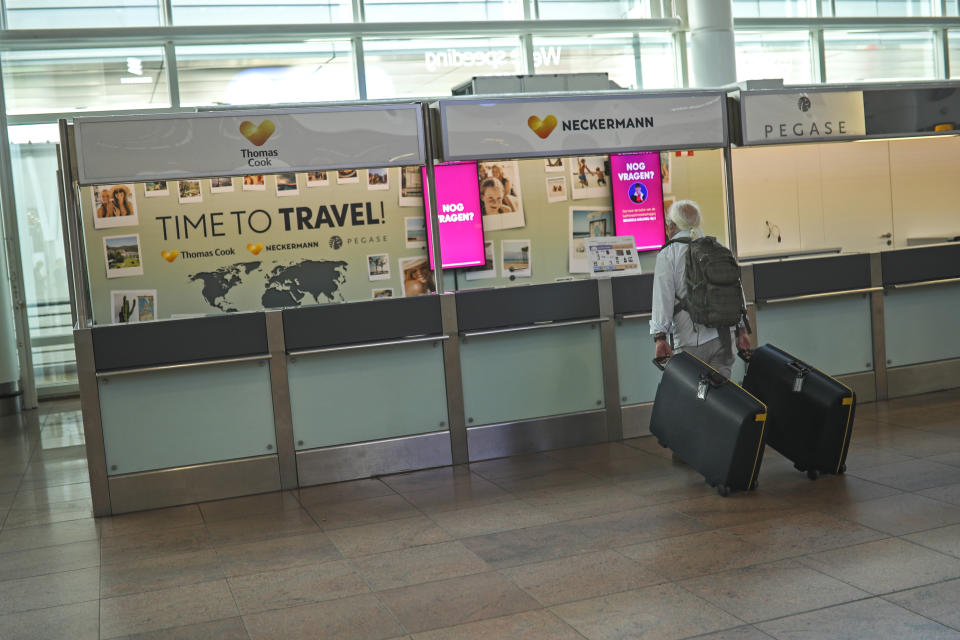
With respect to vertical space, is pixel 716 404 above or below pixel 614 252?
below

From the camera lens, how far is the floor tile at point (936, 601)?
3164 mm

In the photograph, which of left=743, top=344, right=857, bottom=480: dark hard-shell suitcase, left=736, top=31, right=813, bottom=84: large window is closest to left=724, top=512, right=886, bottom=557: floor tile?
left=743, top=344, right=857, bottom=480: dark hard-shell suitcase

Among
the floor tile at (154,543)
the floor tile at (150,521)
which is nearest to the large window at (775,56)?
the floor tile at (150,521)

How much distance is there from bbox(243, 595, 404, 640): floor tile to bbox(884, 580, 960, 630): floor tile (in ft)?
5.98

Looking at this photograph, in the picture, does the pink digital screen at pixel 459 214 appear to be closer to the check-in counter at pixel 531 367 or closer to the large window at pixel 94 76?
the check-in counter at pixel 531 367

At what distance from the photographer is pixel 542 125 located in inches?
239

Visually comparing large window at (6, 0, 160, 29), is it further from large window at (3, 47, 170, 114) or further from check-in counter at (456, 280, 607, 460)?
check-in counter at (456, 280, 607, 460)

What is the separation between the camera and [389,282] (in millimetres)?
6742

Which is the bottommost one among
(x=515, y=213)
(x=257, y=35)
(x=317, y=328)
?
(x=317, y=328)

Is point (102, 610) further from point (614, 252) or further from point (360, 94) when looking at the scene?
point (360, 94)

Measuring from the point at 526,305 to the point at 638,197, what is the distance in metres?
1.79

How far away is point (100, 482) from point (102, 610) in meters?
1.67

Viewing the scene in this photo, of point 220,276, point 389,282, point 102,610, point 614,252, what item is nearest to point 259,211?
point 220,276

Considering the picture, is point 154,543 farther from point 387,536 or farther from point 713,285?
point 713,285
